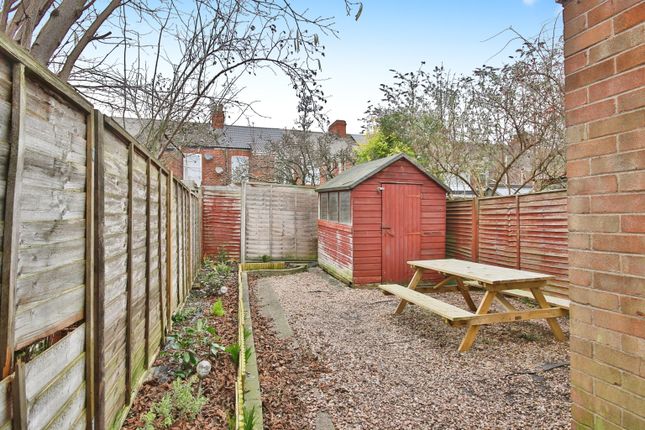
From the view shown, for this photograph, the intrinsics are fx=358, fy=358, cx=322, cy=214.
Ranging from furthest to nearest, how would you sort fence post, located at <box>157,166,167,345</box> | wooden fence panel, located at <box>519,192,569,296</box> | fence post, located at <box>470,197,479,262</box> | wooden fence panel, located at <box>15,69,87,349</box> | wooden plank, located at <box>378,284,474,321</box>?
fence post, located at <box>470,197,479,262</box> < wooden fence panel, located at <box>519,192,569,296</box> < wooden plank, located at <box>378,284,474,321</box> < fence post, located at <box>157,166,167,345</box> < wooden fence panel, located at <box>15,69,87,349</box>

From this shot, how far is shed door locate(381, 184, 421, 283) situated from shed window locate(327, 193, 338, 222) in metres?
1.42

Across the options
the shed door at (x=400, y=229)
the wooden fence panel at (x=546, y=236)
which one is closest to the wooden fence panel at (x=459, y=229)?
the shed door at (x=400, y=229)

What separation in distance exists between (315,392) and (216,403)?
0.89 m

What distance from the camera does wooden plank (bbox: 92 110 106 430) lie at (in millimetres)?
1782

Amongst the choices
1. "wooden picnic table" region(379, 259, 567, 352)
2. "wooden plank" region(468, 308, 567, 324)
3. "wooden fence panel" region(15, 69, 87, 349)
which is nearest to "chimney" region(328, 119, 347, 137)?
"wooden picnic table" region(379, 259, 567, 352)

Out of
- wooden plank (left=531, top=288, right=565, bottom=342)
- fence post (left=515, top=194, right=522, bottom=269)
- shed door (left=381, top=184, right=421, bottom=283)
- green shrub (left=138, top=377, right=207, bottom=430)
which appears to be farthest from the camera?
shed door (left=381, top=184, right=421, bottom=283)

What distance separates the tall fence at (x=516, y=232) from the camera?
5.61 meters

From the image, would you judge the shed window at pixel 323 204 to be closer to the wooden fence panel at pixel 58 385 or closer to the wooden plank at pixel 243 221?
the wooden plank at pixel 243 221

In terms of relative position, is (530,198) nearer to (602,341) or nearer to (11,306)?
(602,341)

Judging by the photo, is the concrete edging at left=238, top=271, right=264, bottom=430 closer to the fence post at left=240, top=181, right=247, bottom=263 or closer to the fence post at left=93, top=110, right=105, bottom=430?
the fence post at left=93, top=110, right=105, bottom=430

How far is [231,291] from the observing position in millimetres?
7180

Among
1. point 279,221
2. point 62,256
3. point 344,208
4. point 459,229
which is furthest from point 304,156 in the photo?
point 62,256

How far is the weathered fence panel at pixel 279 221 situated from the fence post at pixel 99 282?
865 cm

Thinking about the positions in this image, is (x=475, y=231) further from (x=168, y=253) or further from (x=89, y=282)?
(x=89, y=282)
